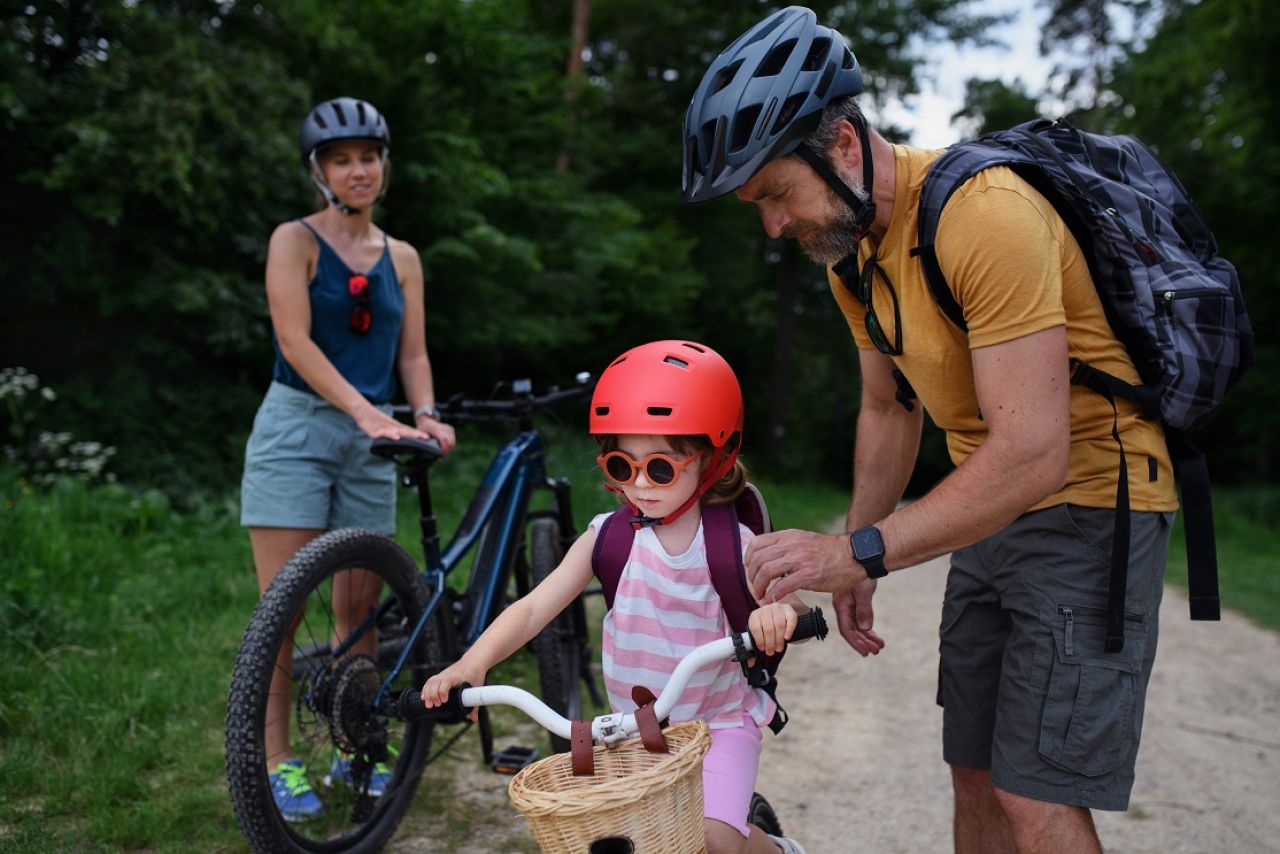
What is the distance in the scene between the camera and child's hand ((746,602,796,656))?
2.01 meters

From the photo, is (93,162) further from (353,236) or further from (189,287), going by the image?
(353,236)

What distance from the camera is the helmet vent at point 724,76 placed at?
7.87ft

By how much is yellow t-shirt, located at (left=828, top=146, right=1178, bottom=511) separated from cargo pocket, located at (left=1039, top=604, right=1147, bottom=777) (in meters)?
0.28

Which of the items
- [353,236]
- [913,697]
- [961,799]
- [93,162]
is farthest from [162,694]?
[93,162]

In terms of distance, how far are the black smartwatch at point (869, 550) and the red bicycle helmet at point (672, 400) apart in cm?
43

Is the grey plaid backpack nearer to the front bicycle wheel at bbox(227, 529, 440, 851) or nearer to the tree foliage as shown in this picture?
the front bicycle wheel at bbox(227, 529, 440, 851)

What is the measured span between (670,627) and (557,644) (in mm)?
1614

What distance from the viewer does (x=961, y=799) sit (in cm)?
278

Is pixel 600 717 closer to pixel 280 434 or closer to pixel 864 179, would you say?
pixel 864 179

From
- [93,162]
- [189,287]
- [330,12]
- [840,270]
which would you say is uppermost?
[330,12]

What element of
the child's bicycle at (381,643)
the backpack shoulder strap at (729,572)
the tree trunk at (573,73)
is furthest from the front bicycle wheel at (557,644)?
the tree trunk at (573,73)

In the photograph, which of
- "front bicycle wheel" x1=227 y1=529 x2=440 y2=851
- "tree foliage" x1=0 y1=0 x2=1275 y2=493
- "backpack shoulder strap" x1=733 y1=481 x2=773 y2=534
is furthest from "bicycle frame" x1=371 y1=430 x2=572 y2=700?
"tree foliage" x1=0 y1=0 x2=1275 y2=493

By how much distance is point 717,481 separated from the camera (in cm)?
249

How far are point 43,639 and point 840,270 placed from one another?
13.3 ft
